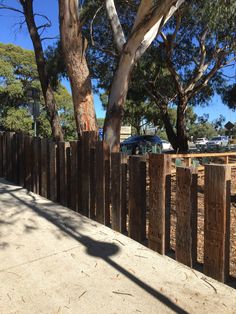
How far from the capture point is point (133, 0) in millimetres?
13906

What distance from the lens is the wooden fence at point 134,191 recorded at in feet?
11.4

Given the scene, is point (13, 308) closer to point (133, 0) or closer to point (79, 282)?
point (79, 282)

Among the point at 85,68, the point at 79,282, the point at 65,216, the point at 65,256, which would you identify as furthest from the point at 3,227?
the point at 85,68

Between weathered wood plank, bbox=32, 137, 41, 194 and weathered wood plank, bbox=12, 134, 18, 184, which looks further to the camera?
weathered wood plank, bbox=12, 134, 18, 184

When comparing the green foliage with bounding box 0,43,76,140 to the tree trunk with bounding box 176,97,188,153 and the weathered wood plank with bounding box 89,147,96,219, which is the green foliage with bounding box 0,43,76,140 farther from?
the weathered wood plank with bounding box 89,147,96,219

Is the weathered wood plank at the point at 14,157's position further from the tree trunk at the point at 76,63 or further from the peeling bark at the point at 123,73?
the peeling bark at the point at 123,73

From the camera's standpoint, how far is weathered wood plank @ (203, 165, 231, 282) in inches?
134

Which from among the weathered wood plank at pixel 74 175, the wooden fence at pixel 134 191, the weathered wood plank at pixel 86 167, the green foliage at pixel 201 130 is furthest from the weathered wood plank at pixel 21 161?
the green foliage at pixel 201 130

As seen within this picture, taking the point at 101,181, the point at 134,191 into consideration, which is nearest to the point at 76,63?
the point at 101,181

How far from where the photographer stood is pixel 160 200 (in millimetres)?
4098

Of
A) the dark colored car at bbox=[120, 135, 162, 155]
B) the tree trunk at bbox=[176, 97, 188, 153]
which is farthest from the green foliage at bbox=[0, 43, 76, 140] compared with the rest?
the tree trunk at bbox=[176, 97, 188, 153]

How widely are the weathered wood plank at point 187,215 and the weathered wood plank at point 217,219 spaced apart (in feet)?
0.73

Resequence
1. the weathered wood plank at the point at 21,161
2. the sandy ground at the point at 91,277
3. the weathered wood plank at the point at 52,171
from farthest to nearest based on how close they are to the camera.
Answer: the weathered wood plank at the point at 21,161, the weathered wood plank at the point at 52,171, the sandy ground at the point at 91,277

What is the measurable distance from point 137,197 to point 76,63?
3.79 m
